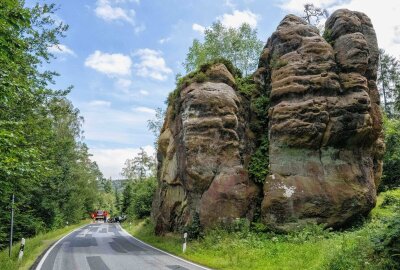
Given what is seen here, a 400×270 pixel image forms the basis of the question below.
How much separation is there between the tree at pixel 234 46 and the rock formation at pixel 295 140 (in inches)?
735

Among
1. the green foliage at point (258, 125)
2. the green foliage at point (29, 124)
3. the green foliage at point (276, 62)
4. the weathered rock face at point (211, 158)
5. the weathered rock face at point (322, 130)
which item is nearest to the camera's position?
the green foliage at point (29, 124)

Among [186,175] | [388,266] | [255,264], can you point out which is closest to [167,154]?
[186,175]

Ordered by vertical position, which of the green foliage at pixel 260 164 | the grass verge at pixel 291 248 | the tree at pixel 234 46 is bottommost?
the grass verge at pixel 291 248

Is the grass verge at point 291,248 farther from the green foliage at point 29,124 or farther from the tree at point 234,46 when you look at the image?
the tree at point 234,46

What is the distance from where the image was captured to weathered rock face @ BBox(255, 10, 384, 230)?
19047 millimetres

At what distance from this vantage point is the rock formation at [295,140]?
19.2 metres

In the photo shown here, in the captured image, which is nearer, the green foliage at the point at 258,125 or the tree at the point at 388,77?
the green foliage at the point at 258,125

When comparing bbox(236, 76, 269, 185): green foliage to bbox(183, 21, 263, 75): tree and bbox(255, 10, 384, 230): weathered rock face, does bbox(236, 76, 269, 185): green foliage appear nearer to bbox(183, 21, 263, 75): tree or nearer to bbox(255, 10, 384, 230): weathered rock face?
bbox(255, 10, 384, 230): weathered rock face

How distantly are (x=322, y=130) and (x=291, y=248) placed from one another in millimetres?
7510

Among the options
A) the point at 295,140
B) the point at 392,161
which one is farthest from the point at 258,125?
the point at 392,161

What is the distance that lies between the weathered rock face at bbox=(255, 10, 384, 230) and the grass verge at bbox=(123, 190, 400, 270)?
1541 mm

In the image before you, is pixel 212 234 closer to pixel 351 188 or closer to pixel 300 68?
pixel 351 188

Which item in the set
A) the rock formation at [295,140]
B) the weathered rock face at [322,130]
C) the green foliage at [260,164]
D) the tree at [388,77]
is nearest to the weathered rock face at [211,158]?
the rock formation at [295,140]

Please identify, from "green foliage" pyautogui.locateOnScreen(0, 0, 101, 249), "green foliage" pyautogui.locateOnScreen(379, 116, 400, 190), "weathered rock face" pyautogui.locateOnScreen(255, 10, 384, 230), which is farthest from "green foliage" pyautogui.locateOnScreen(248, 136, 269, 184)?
"green foliage" pyautogui.locateOnScreen(379, 116, 400, 190)
